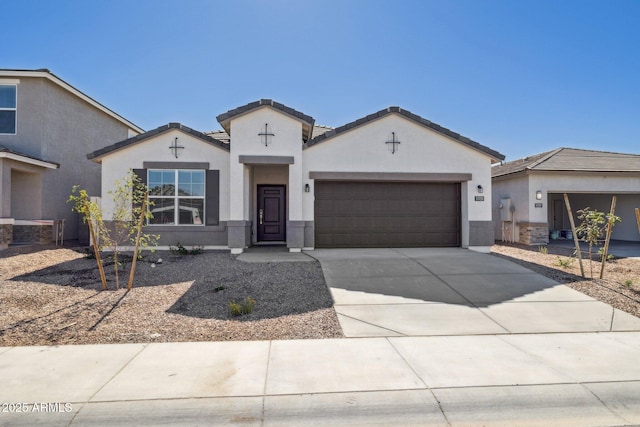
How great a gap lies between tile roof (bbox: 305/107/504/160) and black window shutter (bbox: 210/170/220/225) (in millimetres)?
3175

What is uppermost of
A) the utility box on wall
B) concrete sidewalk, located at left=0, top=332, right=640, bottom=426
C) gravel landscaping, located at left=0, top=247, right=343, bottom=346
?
the utility box on wall

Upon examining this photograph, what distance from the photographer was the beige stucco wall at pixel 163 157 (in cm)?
1145

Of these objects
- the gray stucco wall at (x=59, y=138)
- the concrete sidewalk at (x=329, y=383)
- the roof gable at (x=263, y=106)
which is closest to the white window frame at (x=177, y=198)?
the roof gable at (x=263, y=106)

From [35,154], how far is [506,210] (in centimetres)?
1855

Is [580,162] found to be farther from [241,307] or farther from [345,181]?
[241,307]

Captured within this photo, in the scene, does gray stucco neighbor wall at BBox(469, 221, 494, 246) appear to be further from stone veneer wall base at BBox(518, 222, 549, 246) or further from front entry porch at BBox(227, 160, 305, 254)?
front entry porch at BBox(227, 160, 305, 254)

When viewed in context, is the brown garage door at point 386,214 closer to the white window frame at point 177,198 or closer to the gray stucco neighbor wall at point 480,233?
the gray stucco neighbor wall at point 480,233

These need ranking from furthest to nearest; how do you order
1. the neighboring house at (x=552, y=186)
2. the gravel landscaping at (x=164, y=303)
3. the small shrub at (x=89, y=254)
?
the neighboring house at (x=552, y=186) < the small shrub at (x=89, y=254) < the gravel landscaping at (x=164, y=303)

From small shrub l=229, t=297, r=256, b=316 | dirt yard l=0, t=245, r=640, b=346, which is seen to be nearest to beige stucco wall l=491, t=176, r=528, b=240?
dirt yard l=0, t=245, r=640, b=346

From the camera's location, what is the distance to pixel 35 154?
12.9 meters

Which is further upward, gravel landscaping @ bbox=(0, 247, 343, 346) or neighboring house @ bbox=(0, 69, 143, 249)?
neighboring house @ bbox=(0, 69, 143, 249)

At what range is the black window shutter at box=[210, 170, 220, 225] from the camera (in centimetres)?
1148

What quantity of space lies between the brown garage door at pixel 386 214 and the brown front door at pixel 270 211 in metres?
2.81

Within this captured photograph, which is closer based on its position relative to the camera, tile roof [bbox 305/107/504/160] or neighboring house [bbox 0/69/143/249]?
tile roof [bbox 305/107/504/160]
